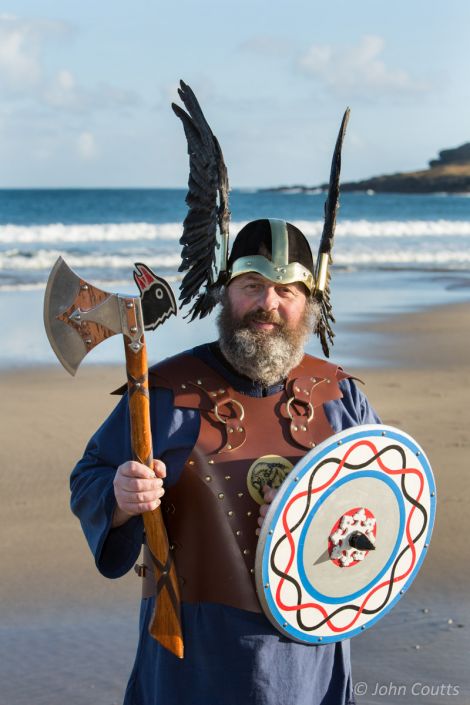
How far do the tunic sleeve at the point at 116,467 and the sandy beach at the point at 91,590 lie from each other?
4.68ft

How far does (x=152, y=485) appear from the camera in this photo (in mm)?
2193

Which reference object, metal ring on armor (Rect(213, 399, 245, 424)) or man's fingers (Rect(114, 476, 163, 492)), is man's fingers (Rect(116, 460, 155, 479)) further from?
metal ring on armor (Rect(213, 399, 245, 424))

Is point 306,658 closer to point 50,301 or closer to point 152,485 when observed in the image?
point 152,485

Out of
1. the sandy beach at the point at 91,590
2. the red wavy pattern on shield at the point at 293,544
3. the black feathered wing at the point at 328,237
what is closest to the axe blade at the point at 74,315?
the red wavy pattern on shield at the point at 293,544

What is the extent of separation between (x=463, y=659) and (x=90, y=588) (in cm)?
160

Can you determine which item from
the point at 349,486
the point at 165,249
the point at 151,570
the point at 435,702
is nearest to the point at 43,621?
the point at 435,702

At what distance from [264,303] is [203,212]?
376 millimetres

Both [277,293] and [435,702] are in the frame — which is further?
[435,702]

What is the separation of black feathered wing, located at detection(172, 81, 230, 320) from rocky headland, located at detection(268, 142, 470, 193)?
78.8 meters

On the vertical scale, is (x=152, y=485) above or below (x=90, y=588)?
above

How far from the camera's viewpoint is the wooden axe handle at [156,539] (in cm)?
222

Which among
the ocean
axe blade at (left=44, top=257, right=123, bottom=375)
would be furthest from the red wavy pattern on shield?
the ocean

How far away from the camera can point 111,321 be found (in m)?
2.16

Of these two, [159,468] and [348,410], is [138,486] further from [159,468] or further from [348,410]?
[348,410]
